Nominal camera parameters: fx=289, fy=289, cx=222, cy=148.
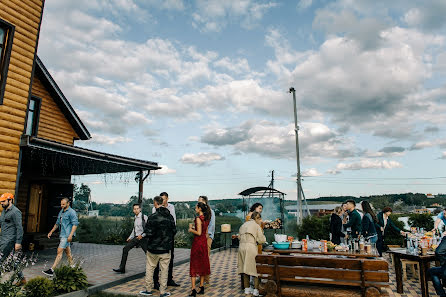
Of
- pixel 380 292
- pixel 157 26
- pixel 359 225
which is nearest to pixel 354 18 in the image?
pixel 359 225

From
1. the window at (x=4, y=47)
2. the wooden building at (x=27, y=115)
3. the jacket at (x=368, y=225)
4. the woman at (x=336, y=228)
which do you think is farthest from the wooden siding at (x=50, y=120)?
the jacket at (x=368, y=225)

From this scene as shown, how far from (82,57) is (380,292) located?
12502 millimetres

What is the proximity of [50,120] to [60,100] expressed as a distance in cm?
99

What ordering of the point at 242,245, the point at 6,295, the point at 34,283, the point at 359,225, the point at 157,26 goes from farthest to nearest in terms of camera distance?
the point at 157,26
the point at 359,225
the point at 242,245
the point at 34,283
the point at 6,295

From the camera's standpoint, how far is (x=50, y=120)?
1258 centimetres

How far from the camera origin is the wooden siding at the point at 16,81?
7.80m

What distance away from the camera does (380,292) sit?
14.0 feet

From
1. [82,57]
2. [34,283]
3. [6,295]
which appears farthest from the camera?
[82,57]

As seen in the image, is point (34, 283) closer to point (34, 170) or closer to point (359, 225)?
point (359, 225)

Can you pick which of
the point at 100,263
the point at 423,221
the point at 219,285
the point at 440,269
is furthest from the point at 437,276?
the point at 423,221

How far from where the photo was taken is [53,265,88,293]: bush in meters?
5.84

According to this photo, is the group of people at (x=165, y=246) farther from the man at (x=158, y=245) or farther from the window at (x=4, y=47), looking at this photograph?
the window at (x=4, y=47)

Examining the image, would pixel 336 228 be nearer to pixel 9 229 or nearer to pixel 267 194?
pixel 9 229

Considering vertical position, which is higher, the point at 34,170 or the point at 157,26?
the point at 157,26
